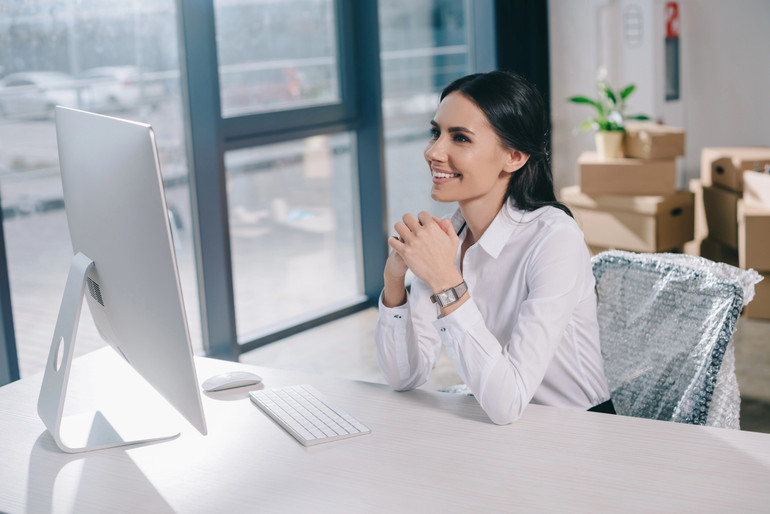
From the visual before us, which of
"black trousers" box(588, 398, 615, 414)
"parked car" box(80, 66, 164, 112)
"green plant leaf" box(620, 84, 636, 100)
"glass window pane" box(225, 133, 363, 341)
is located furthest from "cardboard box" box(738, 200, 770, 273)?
"parked car" box(80, 66, 164, 112)

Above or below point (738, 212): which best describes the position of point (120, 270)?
above

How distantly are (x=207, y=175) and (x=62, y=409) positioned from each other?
7.50 feet

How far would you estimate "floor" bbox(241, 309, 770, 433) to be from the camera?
132 inches

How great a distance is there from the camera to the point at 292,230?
14.0 ft

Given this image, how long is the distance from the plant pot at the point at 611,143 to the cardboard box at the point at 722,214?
1.82ft

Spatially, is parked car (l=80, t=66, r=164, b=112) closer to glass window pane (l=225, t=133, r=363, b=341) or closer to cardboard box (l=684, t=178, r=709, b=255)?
glass window pane (l=225, t=133, r=363, b=341)

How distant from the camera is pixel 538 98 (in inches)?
71.9

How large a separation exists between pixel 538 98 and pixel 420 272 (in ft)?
1.69

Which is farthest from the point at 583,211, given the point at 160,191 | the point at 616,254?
the point at 160,191

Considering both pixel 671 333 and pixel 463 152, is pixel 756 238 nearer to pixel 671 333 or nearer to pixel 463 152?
pixel 671 333

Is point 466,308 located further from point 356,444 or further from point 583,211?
point 583,211

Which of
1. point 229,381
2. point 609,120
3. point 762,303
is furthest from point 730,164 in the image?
point 229,381

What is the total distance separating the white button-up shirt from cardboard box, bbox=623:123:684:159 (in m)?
3.18

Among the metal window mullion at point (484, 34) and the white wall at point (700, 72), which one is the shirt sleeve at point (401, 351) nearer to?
the metal window mullion at point (484, 34)
